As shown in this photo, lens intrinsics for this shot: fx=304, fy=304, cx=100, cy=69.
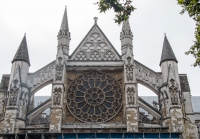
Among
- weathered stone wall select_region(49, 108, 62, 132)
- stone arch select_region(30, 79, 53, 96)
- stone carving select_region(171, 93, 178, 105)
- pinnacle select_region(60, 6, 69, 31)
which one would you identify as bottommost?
weathered stone wall select_region(49, 108, 62, 132)

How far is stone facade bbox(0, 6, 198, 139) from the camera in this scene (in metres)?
21.2

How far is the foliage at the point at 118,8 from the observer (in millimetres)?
10656

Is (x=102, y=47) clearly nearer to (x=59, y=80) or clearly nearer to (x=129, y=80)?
(x=129, y=80)

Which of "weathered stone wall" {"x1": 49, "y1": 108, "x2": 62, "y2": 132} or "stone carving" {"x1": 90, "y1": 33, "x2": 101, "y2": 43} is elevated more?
"stone carving" {"x1": 90, "y1": 33, "x2": 101, "y2": 43}

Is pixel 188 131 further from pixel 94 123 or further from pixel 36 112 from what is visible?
pixel 36 112

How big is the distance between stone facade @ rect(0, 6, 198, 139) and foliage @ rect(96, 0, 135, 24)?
452 inches

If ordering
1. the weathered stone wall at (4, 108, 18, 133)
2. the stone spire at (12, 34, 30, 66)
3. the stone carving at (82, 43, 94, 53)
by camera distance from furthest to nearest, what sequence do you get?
the stone carving at (82, 43, 94, 53) → the stone spire at (12, 34, 30, 66) → the weathered stone wall at (4, 108, 18, 133)

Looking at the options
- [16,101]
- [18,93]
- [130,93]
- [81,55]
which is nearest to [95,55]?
[81,55]

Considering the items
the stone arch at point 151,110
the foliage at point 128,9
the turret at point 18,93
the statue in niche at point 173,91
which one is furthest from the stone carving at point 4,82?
the foliage at point 128,9

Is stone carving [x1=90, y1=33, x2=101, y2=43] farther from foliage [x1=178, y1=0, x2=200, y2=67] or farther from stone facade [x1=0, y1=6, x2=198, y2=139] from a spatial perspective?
foliage [x1=178, y1=0, x2=200, y2=67]

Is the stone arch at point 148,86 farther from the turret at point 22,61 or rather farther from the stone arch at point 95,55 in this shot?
the turret at point 22,61

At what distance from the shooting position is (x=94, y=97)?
74.6ft

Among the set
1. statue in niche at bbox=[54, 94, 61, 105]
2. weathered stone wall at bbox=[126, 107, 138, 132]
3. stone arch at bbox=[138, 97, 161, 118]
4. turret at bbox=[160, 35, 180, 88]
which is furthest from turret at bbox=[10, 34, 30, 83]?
turret at bbox=[160, 35, 180, 88]

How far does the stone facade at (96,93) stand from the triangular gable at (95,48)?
0.27 feet
